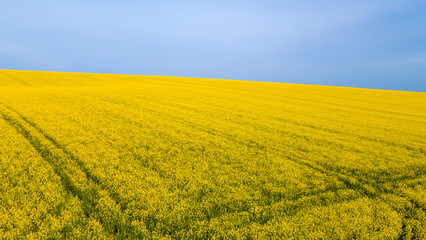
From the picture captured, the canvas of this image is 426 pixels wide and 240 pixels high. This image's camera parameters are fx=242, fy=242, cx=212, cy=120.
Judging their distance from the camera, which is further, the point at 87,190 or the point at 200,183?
the point at 200,183

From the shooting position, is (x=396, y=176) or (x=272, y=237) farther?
(x=396, y=176)

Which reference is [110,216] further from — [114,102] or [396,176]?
[114,102]

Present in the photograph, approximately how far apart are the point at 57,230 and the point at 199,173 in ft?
8.64

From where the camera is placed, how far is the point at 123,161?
18.4ft

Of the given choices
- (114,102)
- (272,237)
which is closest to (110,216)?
(272,237)

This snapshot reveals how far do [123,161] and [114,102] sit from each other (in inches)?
367

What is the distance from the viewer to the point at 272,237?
3295 millimetres

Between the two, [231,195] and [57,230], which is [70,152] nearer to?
[57,230]

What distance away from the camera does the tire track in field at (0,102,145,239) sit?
11.3ft

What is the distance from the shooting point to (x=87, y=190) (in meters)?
4.25

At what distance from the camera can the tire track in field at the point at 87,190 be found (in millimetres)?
3439

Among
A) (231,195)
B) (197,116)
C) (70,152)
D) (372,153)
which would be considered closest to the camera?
(231,195)

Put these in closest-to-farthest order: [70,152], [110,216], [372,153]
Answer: [110,216] < [70,152] < [372,153]

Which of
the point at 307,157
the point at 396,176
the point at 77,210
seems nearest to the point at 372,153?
the point at 396,176
